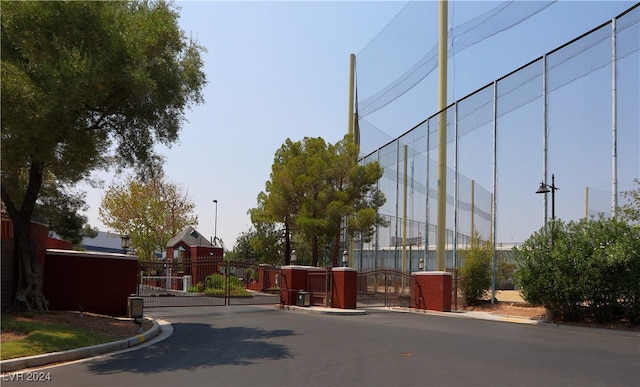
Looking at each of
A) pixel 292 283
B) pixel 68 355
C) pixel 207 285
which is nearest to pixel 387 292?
pixel 292 283

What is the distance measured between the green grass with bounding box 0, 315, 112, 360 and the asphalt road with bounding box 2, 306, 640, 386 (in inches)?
32.7

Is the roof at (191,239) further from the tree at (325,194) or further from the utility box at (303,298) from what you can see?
the utility box at (303,298)

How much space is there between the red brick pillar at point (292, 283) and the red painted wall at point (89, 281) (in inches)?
355

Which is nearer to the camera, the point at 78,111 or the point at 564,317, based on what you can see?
the point at 78,111

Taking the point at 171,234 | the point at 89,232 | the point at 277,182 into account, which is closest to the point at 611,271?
the point at 277,182

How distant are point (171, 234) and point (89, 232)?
43.2 feet

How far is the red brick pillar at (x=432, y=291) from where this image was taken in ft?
83.7

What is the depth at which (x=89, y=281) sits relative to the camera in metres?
17.7

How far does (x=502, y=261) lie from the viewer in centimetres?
2877

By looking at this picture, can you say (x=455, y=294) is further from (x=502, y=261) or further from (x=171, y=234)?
(x=171, y=234)

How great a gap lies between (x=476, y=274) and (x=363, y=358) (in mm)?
16413
